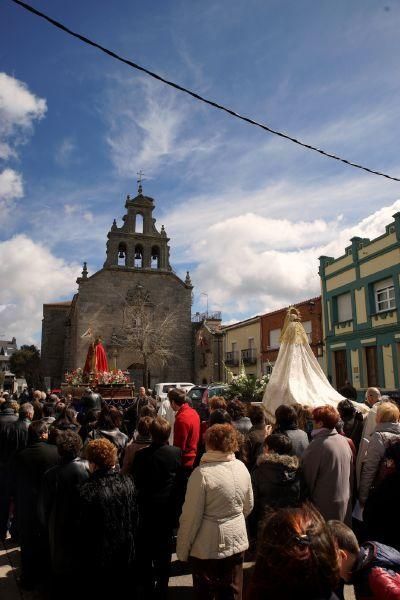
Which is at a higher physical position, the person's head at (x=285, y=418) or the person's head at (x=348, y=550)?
the person's head at (x=285, y=418)

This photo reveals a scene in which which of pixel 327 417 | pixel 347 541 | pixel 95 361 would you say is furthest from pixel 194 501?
pixel 95 361

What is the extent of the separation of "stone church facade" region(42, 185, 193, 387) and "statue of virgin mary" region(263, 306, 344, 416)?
2158cm

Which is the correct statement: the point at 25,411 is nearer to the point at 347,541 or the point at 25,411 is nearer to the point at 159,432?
the point at 159,432

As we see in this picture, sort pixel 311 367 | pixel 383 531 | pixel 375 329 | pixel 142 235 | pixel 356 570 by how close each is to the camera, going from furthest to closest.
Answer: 1. pixel 142 235
2. pixel 375 329
3. pixel 311 367
4. pixel 383 531
5. pixel 356 570

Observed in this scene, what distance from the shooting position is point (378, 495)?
366 cm

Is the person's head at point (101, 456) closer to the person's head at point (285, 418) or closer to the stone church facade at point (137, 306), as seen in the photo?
the person's head at point (285, 418)

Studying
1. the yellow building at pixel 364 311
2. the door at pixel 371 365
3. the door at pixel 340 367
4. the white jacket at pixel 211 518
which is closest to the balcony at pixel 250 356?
the yellow building at pixel 364 311

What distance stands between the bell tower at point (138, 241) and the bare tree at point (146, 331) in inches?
95.2

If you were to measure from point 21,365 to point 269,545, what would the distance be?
56.8 metres

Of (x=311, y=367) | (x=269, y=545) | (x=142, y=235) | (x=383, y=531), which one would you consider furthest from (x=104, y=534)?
(x=142, y=235)

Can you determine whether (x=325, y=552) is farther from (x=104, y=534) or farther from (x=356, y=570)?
(x=104, y=534)

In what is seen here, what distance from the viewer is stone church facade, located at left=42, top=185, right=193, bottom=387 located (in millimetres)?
30344

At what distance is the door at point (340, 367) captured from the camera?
67.9 ft

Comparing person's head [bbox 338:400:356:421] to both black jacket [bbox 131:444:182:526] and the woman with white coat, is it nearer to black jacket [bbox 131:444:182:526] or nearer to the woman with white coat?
black jacket [bbox 131:444:182:526]
